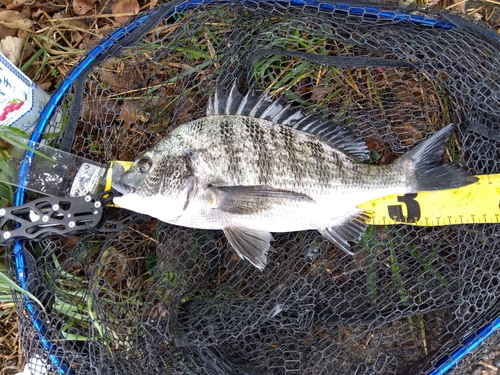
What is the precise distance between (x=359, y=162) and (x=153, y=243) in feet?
5.57

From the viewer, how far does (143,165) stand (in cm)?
284

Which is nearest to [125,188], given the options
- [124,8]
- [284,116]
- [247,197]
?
[247,197]

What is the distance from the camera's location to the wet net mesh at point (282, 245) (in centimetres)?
298

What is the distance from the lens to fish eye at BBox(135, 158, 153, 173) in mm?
2834

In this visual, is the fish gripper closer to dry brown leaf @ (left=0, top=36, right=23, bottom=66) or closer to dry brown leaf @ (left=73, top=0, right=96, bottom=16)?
dry brown leaf @ (left=0, top=36, right=23, bottom=66)

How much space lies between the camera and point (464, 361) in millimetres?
3045

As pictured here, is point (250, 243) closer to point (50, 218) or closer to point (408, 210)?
point (408, 210)

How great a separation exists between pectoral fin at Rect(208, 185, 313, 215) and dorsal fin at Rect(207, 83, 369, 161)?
1.79ft

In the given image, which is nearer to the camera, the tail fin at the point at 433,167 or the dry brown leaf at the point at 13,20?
the tail fin at the point at 433,167

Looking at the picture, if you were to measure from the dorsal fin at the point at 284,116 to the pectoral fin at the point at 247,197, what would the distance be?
55 centimetres

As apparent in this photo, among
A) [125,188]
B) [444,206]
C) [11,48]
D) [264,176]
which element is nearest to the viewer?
[125,188]

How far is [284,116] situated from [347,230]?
95 centimetres

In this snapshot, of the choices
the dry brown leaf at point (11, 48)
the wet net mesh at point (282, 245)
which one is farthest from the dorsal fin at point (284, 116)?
the dry brown leaf at point (11, 48)

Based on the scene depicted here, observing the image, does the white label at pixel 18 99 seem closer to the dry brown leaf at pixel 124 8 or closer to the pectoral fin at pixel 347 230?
the dry brown leaf at pixel 124 8
